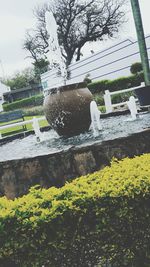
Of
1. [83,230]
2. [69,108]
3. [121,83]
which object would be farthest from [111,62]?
[83,230]

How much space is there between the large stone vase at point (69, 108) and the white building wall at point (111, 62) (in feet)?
46.2

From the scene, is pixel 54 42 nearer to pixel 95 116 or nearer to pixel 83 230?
pixel 95 116

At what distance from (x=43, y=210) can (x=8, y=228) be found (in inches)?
10.8

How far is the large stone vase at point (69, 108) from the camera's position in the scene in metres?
6.79

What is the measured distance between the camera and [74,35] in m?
40.3

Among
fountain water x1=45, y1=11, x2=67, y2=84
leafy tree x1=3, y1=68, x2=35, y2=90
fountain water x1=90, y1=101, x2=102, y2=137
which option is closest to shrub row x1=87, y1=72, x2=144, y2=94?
fountain water x1=45, y1=11, x2=67, y2=84

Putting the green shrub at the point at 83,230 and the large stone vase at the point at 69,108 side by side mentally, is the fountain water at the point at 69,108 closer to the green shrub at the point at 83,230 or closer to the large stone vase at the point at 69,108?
the large stone vase at the point at 69,108

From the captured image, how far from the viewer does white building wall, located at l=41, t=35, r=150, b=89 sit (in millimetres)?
22031

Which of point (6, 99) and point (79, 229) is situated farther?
point (6, 99)

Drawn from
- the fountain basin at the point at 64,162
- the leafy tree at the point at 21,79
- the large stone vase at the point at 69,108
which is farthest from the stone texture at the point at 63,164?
the leafy tree at the point at 21,79

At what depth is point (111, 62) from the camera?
78.6ft

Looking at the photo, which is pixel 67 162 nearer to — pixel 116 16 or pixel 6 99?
pixel 116 16

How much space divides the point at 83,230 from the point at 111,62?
2198 centimetres

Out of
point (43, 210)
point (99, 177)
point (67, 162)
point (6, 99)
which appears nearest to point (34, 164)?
point (67, 162)
